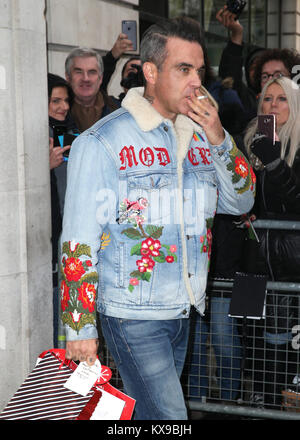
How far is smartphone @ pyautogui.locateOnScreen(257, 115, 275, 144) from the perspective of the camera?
4305mm

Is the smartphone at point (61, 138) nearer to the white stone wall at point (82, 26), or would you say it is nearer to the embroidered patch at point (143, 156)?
the embroidered patch at point (143, 156)

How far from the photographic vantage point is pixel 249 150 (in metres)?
4.54

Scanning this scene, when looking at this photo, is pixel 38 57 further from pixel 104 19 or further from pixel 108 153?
pixel 104 19

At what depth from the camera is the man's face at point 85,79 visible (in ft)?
18.1

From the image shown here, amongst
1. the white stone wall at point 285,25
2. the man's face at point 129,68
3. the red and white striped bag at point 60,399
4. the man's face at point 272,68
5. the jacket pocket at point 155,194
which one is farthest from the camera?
the white stone wall at point 285,25

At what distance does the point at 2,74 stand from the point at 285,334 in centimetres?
230

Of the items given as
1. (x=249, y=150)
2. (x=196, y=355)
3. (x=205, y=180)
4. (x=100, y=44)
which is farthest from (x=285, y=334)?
(x=100, y=44)

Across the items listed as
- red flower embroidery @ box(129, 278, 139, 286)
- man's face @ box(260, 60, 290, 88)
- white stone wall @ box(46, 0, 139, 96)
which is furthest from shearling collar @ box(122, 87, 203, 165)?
white stone wall @ box(46, 0, 139, 96)

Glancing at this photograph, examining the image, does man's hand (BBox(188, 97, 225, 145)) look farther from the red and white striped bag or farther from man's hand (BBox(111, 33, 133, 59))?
man's hand (BBox(111, 33, 133, 59))

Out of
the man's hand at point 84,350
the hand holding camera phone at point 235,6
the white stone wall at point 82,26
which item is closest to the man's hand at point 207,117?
the man's hand at point 84,350

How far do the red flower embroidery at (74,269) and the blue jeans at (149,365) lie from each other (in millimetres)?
274

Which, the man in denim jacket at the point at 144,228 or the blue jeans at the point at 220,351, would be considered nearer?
the man in denim jacket at the point at 144,228

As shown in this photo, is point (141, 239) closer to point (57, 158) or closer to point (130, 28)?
point (57, 158)

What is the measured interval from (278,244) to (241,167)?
124 cm
